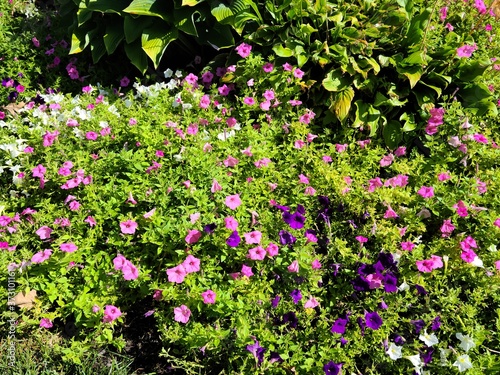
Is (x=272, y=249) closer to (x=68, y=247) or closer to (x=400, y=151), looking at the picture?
(x=68, y=247)

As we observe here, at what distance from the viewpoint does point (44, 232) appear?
8.28 ft

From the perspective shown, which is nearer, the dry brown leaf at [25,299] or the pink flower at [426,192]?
the dry brown leaf at [25,299]

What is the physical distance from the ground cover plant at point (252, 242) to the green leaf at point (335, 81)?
0.30 metres

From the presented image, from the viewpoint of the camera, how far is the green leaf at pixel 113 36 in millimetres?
3631

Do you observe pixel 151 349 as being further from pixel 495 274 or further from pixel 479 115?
pixel 479 115

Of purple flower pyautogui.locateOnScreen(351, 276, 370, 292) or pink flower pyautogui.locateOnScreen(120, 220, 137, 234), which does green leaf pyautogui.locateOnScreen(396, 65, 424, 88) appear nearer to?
purple flower pyautogui.locateOnScreen(351, 276, 370, 292)

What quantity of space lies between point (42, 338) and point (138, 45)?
2330 millimetres

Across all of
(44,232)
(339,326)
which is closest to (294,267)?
(339,326)

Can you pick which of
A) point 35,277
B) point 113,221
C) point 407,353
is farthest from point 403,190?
point 35,277

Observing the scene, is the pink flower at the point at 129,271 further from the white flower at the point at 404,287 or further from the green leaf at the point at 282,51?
the green leaf at the point at 282,51

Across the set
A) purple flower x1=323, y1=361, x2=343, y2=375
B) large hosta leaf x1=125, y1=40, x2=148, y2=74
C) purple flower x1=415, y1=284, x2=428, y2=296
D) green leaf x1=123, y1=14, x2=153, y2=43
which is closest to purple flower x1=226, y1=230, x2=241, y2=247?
purple flower x1=323, y1=361, x2=343, y2=375

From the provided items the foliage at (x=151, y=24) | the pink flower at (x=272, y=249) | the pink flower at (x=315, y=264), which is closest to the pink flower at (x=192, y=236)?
the pink flower at (x=272, y=249)

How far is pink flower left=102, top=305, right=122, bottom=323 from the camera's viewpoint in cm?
226

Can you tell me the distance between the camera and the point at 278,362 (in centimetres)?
218
